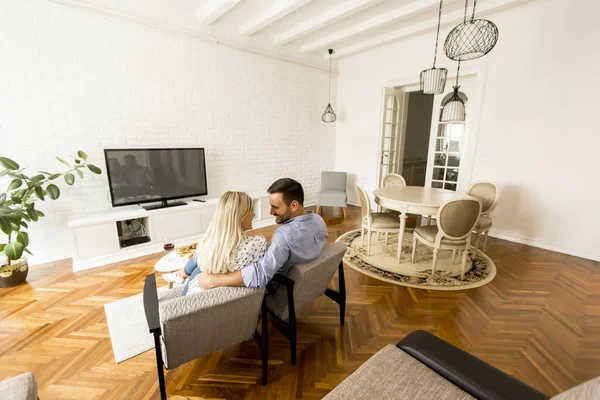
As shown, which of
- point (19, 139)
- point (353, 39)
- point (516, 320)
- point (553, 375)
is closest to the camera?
point (553, 375)

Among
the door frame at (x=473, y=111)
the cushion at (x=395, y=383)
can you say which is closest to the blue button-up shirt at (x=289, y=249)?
the cushion at (x=395, y=383)

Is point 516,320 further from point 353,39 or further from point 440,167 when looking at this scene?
point 353,39

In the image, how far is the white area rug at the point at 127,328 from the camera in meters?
1.78

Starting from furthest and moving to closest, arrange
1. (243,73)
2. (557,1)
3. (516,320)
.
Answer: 1. (243,73)
2. (557,1)
3. (516,320)

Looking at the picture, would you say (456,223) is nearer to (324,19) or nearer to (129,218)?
(324,19)

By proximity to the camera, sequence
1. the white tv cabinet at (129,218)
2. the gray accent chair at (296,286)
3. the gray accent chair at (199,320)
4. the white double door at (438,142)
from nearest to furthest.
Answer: the gray accent chair at (199,320), the gray accent chair at (296,286), the white tv cabinet at (129,218), the white double door at (438,142)

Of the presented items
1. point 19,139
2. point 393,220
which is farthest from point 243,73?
point 393,220

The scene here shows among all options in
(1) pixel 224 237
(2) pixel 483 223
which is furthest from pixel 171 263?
(2) pixel 483 223

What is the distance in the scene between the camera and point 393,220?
3129mm

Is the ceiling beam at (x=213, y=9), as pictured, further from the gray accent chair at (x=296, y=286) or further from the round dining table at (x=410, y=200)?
the gray accent chair at (x=296, y=286)

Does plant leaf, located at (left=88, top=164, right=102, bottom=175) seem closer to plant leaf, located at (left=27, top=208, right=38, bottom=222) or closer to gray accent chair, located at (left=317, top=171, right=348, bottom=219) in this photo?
plant leaf, located at (left=27, top=208, right=38, bottom=222)

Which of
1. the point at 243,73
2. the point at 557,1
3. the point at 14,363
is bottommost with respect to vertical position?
the point at 14,363

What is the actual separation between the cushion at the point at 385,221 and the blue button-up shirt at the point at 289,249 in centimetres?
167

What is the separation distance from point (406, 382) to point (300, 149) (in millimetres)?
4386
